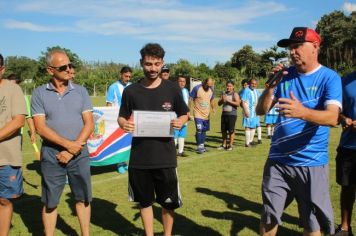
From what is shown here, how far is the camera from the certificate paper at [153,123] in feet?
13.6

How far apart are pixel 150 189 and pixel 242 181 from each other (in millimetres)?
3892

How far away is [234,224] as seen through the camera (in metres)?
5.41

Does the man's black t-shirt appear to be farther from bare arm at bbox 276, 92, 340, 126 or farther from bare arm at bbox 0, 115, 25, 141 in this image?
bare arm at bbox 276, 92, 340, 126

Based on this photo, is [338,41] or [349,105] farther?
[338,41]

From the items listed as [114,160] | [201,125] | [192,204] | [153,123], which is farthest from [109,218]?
[201,125]

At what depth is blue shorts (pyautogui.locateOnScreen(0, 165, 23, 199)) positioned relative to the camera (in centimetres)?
430

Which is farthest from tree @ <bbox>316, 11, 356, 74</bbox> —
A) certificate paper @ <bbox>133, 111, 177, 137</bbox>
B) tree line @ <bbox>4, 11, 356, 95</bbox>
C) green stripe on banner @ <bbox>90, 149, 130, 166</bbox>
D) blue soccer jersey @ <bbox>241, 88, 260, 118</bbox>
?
certificate paper @ <bbox>133, 111, 177, 137</bbox>

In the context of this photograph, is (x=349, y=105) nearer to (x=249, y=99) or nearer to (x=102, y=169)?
(x=102, y=169)

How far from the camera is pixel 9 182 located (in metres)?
4.33

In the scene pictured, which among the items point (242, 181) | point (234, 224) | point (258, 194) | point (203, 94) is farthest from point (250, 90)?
point (234, 224)

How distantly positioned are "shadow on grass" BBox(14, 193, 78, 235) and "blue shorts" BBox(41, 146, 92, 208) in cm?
97

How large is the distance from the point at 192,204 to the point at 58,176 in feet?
8.69

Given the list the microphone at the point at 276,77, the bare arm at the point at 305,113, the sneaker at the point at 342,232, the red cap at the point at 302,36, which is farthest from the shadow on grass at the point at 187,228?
the red cap at the point at 302,36

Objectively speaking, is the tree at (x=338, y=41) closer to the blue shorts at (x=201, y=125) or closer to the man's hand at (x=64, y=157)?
the blue shorts at (x=201, y=125)
